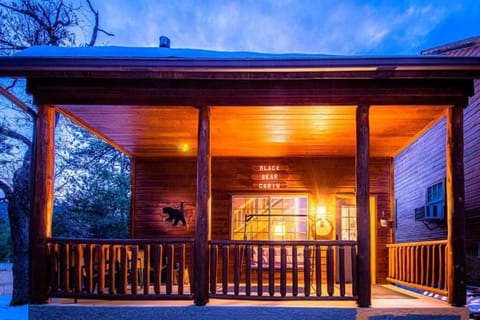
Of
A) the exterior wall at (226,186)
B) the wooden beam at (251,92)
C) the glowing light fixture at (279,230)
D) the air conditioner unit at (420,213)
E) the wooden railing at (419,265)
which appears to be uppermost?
the wooden beam at (251,92)

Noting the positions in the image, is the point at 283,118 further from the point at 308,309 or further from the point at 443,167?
the point at 443,167

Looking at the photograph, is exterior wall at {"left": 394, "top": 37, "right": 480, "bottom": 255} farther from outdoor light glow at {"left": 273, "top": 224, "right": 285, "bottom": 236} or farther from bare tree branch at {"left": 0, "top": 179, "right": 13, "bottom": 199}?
bare tree branch at {"left": 0, "top": 179, "right": 13, "bottom": 199}

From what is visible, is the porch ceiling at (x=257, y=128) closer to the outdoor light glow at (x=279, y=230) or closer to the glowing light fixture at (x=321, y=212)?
the glowing light fixture at (x=321, y=212)

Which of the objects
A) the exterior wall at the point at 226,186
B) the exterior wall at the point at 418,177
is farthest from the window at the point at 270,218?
the exterior wall at the point at 418,177

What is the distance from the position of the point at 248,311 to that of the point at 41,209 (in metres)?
3.06

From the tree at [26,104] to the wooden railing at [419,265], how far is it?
32.1 ft

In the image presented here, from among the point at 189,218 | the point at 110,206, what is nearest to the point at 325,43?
the point at 110,206

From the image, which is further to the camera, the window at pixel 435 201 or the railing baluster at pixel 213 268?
the window at pixel 435 201

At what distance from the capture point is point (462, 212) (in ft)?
20.0

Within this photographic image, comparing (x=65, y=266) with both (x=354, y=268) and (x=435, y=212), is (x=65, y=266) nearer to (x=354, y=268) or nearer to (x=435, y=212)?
(x=354, y=268)

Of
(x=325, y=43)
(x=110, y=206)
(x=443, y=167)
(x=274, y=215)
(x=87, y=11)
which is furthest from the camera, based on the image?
(x=325, y=43)

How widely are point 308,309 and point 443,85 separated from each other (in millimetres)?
3448

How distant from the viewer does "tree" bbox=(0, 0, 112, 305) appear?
43.0 ft

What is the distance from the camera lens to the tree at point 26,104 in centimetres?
1309
